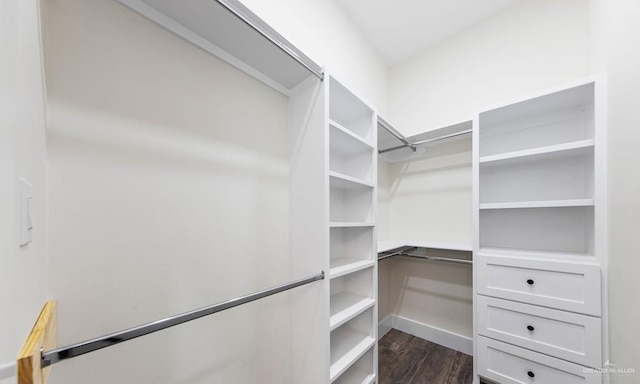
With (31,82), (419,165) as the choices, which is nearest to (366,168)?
(419,165)

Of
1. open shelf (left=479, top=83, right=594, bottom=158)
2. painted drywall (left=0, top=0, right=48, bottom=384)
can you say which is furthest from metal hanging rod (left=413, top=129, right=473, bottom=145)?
painted drywall (left=0, top=0, right=48, bottom=384)

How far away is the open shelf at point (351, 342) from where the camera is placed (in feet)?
4.06

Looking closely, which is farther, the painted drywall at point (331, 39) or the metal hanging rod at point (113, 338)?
the painted drywall at point (331, 39)

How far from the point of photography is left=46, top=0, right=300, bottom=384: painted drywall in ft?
2.25

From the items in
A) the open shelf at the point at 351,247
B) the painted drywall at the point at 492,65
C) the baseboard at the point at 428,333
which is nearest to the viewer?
the open shelf at the point at 351,247

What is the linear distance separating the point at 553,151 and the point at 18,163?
223cm

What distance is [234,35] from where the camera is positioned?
955 mm

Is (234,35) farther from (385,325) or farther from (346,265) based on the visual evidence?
(385,325)

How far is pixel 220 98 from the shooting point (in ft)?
3.46

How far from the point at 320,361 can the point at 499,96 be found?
239cm

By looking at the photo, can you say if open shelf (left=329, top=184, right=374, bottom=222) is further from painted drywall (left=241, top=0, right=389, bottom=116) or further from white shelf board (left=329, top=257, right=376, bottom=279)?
painted drywall (left=241, top=0, right=389, bottom=116)

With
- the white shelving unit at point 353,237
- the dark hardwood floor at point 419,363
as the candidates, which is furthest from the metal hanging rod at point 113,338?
the dark hardwood floor at point 419,363

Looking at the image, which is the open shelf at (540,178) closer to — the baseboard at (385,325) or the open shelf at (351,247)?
the open shelf at (351,247)

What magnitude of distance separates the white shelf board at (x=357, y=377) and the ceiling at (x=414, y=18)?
276cm
